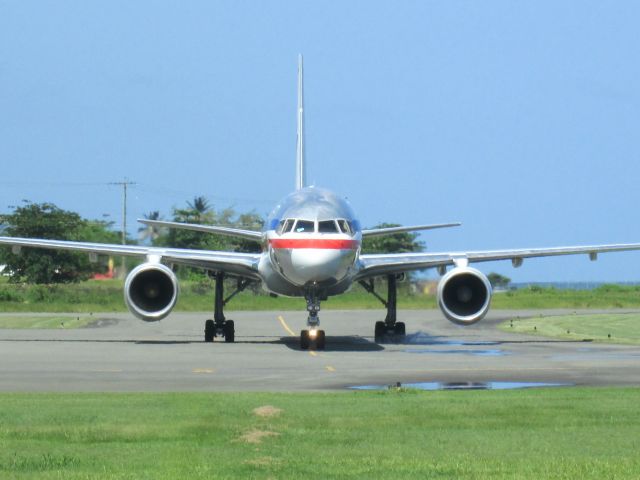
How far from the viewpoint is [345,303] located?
207 ft

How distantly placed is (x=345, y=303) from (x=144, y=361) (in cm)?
3887

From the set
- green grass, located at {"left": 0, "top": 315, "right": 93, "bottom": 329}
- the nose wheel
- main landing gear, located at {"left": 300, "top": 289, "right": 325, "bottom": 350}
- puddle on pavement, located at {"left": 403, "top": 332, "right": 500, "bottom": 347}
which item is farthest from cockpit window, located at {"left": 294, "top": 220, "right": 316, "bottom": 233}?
green grass, located at {"left": 0, "top": 315, "right": 93, "bottom": 329}

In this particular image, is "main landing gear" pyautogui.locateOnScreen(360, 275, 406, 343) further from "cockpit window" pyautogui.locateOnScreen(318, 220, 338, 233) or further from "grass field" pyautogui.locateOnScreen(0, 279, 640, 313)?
"grass field" pyautogui.locateOnScreen(0, 279, 640, 313)

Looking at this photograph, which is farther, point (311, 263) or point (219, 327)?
point (219, 327)

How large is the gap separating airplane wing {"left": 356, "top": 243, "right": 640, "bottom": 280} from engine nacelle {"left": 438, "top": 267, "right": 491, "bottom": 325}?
0.89m

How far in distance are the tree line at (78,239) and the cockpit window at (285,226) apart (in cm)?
4796

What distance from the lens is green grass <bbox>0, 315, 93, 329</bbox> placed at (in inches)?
1671

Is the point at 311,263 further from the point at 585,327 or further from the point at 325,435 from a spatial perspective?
the point at 325,435

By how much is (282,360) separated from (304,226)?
16.9 feet

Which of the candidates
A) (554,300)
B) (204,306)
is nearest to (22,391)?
(204,306)

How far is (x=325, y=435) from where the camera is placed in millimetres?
12148

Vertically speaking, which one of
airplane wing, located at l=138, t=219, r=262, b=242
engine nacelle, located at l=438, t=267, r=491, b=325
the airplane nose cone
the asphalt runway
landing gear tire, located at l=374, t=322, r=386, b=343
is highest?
airplane wing, located at l=138, t=219, r=262, b=242

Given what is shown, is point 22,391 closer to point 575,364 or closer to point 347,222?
point 575,364

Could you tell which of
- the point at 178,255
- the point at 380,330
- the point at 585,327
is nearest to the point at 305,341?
the point at 178,255
